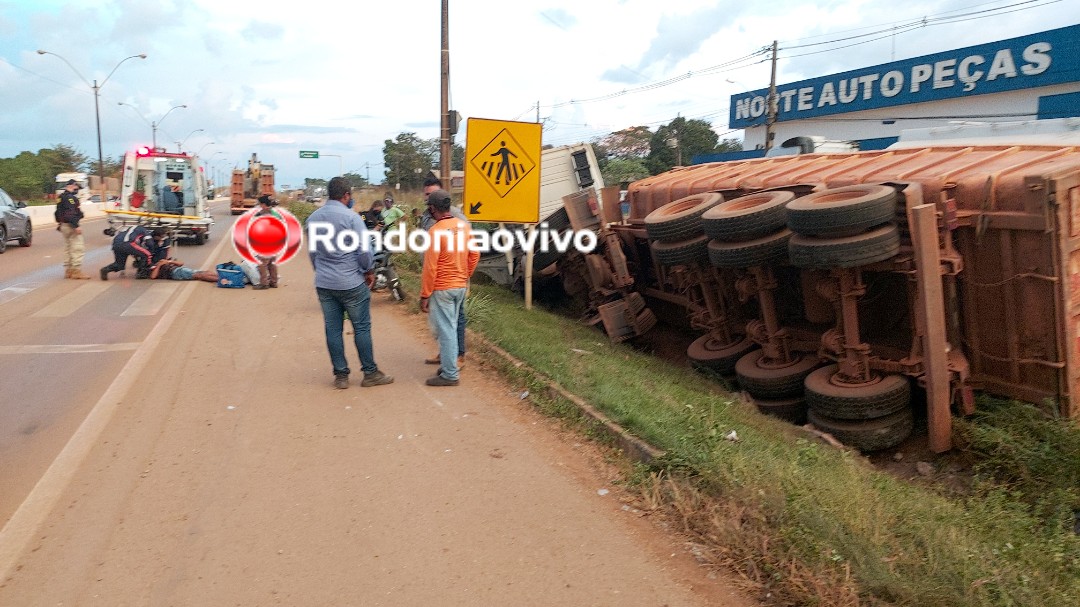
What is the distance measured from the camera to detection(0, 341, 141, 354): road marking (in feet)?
27.8

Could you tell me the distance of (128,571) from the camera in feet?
12.3

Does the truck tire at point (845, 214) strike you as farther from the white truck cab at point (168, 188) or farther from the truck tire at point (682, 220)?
the white truck cab at point (168, 188)

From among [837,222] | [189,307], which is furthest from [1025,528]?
[189,307]

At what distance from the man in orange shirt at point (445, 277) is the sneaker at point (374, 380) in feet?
1.34

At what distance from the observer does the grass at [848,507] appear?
340 centimetres

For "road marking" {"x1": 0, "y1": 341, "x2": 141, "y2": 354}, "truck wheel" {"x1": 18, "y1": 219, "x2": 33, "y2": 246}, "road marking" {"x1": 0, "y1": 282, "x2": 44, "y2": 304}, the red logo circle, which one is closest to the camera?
"road marking" {"x1": 0, "y1": 341, "x2": 141, "y2": 354}

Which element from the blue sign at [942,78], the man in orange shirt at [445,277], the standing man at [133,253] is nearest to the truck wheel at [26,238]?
the standing man at [133,253]

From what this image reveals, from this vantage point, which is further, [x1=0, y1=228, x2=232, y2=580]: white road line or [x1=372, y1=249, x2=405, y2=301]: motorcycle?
[x1=372, y1=249, x2=405, y2=301]: motorcycle

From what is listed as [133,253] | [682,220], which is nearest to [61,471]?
[682,220]

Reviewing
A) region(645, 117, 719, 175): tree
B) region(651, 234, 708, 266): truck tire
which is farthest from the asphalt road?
region(645, 117, 719, 175): tree

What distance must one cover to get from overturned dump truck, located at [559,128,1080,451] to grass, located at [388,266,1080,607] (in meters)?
0.43

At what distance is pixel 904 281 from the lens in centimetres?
665

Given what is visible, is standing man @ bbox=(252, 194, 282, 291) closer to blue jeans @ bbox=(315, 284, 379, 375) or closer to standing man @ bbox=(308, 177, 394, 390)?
standing man @ bbox=(308, 177, 394, 390)

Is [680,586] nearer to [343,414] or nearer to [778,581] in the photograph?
[778,581]
